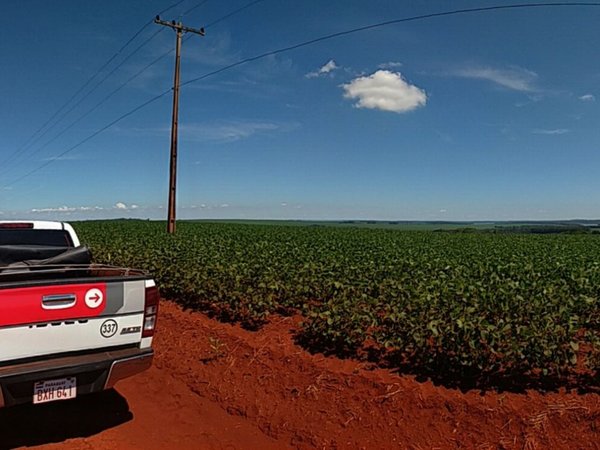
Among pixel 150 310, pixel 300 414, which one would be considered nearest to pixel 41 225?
pixel 150 310

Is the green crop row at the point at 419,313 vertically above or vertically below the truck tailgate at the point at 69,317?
below

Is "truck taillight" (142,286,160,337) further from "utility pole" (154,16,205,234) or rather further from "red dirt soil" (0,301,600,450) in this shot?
"utility pole" (154,16,205,234)

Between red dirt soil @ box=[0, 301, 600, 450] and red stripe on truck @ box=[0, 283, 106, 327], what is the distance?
4.13ft

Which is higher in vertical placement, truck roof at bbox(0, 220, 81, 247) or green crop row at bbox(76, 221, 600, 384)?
truck roof at bbox(0, 220, 81, 247)

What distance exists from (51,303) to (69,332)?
30 cm

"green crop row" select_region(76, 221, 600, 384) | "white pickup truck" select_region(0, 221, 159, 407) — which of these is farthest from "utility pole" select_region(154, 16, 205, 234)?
"white pickup truck" select_region(0, 221, 159, 407)

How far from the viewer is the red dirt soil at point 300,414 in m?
4.29

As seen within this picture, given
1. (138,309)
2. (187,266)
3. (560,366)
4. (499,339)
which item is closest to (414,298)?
(499,339)

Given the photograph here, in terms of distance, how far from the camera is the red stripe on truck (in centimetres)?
371

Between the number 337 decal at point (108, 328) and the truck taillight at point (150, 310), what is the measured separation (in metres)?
0.28

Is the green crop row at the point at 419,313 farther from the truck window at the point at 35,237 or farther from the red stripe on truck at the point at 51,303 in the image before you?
the red stripe on truck at the point at 51,303

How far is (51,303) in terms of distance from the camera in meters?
3.94

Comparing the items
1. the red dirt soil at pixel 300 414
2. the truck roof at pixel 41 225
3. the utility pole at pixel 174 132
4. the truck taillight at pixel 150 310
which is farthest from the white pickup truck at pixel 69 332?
the utility pole at pixel 174 132

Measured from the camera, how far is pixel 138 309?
444cm
